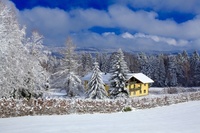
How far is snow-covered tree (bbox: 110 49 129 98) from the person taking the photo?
33.8 meters

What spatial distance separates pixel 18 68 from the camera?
21406 mm

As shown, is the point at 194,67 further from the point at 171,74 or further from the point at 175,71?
the point at 171,74

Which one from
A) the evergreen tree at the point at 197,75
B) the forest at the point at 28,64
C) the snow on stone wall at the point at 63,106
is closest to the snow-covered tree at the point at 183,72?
the evergreen tree at the point at 197,75

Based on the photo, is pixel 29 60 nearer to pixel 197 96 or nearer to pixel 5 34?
pixel 5 34

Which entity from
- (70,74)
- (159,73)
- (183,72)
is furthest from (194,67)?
(70,74)

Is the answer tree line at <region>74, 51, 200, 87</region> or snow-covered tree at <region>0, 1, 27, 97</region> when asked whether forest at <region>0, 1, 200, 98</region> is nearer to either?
snow-covered tree at <region>0, 1, 27, 97</region>

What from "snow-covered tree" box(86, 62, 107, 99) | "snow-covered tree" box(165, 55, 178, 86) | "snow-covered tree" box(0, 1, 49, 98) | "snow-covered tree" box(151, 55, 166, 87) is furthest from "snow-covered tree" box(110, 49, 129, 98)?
"snow-covered tree" box(151, 55, 166, 87)

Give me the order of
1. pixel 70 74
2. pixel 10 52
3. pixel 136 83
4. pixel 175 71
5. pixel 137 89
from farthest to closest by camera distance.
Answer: pixel 175 71 < pixel 136 83 < pixel 137 89 < pixel 70 74 < pixel 10 52

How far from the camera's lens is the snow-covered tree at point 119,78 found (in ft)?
111

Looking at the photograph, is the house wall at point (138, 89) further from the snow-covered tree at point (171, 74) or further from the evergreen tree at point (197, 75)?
the evergreen tree at point (197, 75)

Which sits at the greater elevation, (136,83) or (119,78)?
(119,78)

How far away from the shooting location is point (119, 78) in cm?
3406

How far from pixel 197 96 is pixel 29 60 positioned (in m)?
20.5

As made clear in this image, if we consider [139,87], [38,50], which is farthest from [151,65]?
[38,50]
